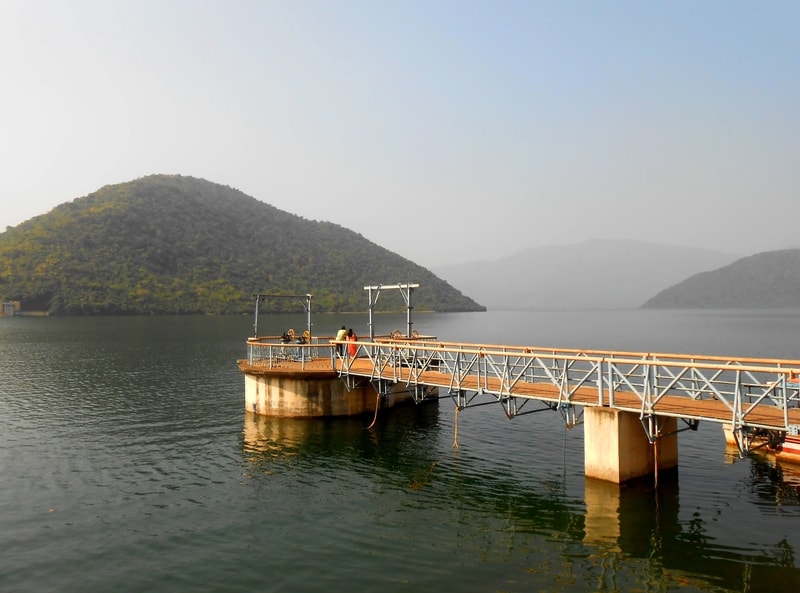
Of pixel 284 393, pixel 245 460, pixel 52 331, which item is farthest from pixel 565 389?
pixel 52 331

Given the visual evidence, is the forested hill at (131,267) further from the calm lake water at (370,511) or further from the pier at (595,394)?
the pier at (595,394)

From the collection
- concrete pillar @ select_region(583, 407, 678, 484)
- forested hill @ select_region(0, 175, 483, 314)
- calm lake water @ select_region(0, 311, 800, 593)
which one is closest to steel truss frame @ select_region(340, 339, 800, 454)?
concrete pillar @ select_region(583, 407, 678, 484)

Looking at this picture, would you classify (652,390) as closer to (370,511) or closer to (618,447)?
(618,447)

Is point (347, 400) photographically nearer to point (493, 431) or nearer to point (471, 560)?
point (493, 431)

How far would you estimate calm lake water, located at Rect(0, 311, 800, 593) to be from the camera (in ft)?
40.3

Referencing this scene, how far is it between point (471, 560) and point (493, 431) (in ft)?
42.4

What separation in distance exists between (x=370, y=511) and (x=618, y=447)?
7.40 meters

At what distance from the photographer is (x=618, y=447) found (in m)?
16.3

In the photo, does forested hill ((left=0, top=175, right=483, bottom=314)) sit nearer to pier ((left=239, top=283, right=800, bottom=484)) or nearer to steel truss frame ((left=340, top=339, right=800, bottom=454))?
pier ((left=239, top=283, right=800, bottom=484))

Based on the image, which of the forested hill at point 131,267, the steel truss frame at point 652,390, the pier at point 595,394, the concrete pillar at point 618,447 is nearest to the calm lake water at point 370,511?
the concrete pillar at point 618,447

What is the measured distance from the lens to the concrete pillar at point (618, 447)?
16.3 metres

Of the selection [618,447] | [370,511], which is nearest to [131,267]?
[370,511]

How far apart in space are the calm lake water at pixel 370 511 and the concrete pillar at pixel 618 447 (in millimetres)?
537

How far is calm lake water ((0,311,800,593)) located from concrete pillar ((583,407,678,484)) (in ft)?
1.76
